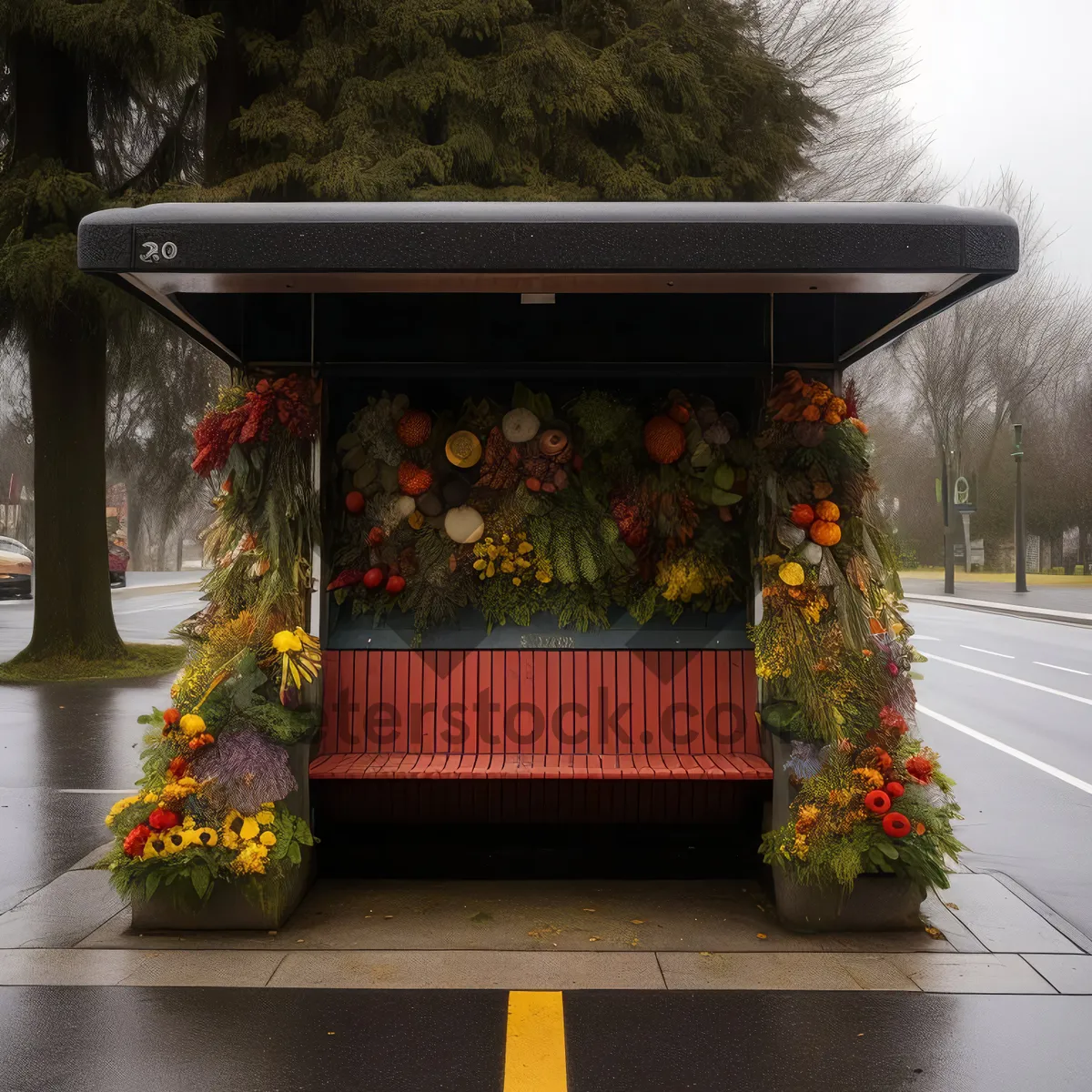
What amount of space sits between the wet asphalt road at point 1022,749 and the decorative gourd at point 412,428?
3.97m

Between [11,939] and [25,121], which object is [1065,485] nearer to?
[25,121]

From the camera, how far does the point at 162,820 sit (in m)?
4.63

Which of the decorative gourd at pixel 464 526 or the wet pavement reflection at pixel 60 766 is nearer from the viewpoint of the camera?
the decorative gourd at pixel 464 526

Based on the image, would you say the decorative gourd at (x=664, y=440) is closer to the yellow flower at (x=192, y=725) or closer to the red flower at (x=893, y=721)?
the red flower at (x=893, y=721)

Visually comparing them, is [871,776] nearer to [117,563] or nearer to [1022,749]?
[1022,749]

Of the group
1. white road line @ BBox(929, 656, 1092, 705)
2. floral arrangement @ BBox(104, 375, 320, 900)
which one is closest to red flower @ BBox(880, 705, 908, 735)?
floral arrangement @ BBox(104, 375, 320, 900)

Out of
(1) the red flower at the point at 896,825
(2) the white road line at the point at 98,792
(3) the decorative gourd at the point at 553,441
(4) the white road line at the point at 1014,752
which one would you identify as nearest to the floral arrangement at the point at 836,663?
(1) the red flower at the point at 896,825

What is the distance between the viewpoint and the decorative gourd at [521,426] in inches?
235

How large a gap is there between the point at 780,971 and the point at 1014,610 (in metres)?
26.1

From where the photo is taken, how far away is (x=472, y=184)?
11.0 meters

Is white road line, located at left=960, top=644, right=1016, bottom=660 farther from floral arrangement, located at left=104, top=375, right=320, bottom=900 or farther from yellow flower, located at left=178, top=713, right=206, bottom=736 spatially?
yellow flower, located at left=178, top=713, right=206, bottom=736

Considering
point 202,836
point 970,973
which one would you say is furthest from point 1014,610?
point 202,836

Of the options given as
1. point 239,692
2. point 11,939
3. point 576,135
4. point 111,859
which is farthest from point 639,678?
point 576,135

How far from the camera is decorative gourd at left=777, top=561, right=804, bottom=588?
5.30 meters
